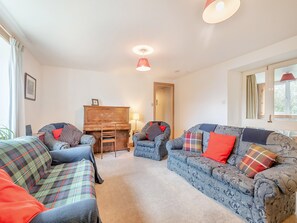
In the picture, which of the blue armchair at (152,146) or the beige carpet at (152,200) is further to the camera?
the blue armchair at (152,146)

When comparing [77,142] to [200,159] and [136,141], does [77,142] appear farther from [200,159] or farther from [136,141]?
[200,159]

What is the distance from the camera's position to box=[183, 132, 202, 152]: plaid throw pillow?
2752mm

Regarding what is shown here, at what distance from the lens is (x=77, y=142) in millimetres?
3326

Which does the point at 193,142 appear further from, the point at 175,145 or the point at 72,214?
the point at 72,214

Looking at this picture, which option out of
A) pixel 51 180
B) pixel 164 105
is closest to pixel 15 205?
pixel 51 180

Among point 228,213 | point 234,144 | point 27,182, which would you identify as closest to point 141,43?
point 234,144

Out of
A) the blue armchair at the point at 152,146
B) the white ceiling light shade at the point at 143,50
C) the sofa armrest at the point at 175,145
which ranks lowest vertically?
the blue armchair at the point at 152,146

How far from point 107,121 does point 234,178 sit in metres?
3.46

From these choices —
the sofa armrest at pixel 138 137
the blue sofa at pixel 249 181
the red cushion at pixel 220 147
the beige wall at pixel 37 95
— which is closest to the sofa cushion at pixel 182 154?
the blue sofa at pixel 249 181

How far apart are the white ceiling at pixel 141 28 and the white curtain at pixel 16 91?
0.31 meters

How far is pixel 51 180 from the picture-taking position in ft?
5.32

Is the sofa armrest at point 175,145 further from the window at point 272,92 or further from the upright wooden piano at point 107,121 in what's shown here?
the window at point 272,92

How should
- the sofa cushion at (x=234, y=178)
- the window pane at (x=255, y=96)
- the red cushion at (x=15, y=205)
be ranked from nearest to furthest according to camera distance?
the red cushion at (x=15, y=205) → the sofa cushion at (x=234, y=178) → the window pane at (x=255, y=96)

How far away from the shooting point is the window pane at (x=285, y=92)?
114 inches
